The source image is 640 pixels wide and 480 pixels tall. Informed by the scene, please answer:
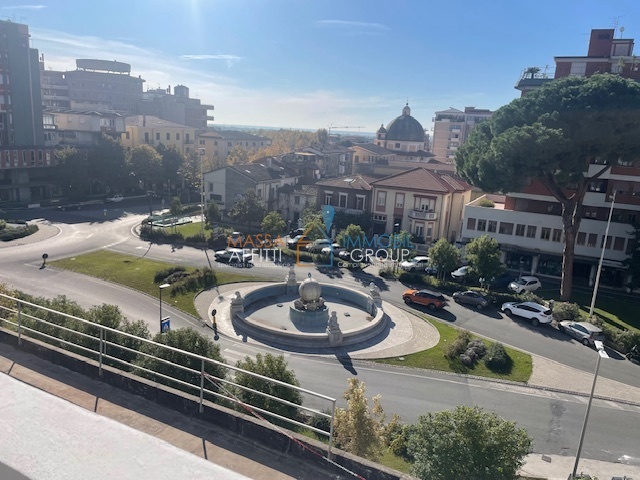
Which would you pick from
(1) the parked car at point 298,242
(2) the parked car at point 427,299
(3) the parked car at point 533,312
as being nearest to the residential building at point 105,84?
(1) the parked car at point 298,242

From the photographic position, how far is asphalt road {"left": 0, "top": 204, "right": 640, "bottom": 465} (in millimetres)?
19828

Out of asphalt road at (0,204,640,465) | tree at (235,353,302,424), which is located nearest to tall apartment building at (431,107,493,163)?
asphalt road at (0,204,640,465)

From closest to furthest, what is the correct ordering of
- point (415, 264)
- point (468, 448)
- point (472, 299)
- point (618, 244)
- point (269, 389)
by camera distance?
point (468, 448) < point (269, 389) < point (472, 299) < point (618, 244) < point (415, 264)

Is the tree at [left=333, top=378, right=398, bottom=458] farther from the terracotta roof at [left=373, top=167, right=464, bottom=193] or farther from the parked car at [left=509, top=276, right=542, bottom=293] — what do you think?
the terracotta roof at [left=373, top=167, right=464, bottom=193]

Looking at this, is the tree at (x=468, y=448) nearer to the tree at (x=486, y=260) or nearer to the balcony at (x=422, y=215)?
the tree at (x=486, y=260)

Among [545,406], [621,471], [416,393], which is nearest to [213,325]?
[416,393]

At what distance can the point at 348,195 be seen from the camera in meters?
56.0

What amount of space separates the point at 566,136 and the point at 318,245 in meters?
23.6

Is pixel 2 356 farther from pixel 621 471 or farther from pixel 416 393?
pixel 621 471

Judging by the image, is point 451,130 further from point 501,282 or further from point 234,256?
point 234,256

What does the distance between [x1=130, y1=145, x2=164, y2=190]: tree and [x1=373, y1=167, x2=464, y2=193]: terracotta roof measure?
38214 millimetres

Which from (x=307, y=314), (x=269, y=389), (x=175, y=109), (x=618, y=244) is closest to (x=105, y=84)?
(x=175, y=109)

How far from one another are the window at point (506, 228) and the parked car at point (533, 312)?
1293 cm

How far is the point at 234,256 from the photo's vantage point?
42688mm
